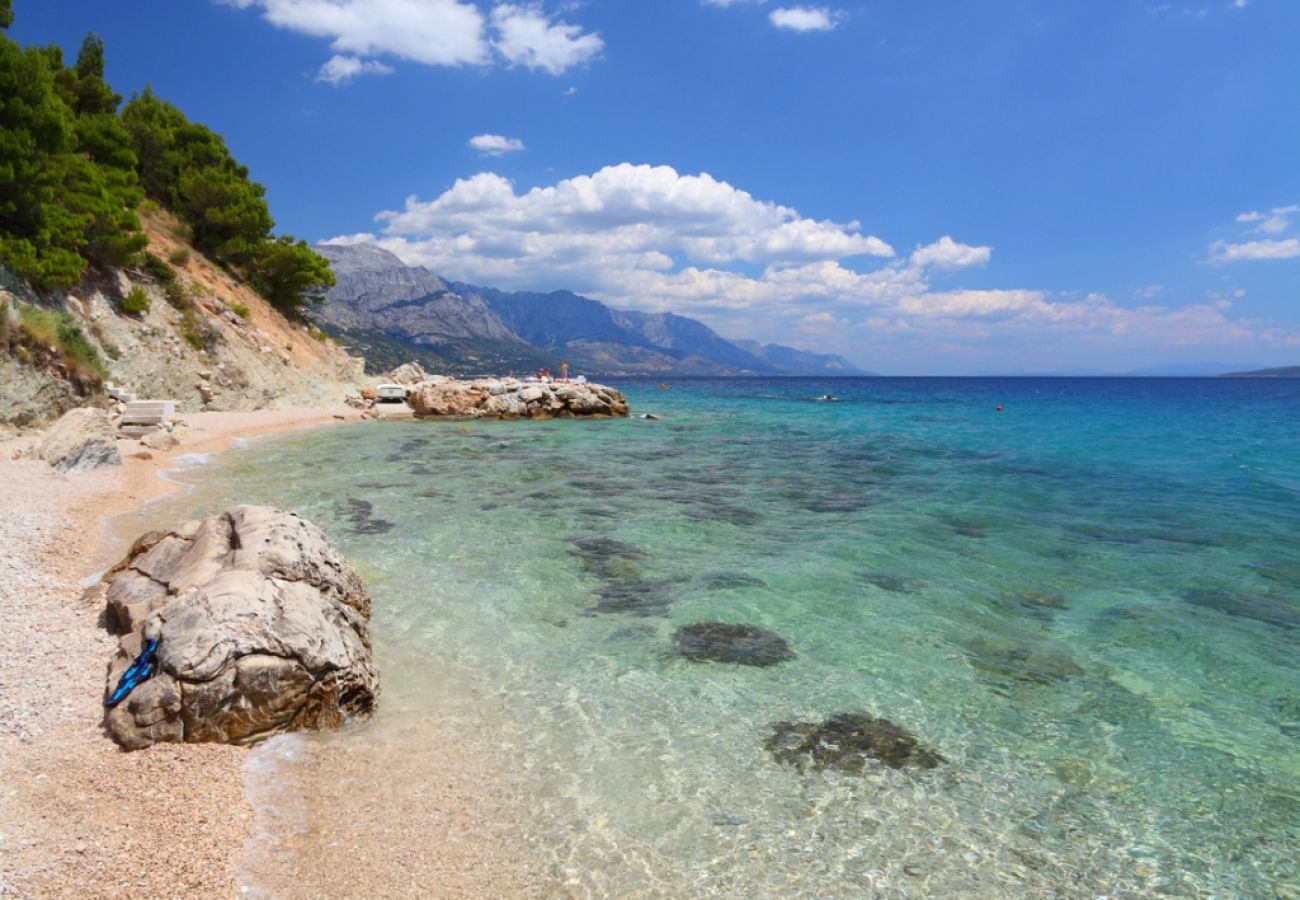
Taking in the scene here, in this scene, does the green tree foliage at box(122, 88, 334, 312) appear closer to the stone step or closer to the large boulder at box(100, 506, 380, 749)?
the stone step

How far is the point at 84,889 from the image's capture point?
11.9ft

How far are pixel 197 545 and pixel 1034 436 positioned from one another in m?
38.1

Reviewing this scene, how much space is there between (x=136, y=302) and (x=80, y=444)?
1773 cm

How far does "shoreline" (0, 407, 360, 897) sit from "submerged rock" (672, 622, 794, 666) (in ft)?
15.0

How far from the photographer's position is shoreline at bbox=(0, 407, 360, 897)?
149 inches

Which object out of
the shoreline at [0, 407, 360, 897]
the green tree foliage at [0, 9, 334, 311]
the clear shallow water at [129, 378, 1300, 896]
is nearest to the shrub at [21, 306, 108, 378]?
the green tree foliage at [0, 9, 334, 311]

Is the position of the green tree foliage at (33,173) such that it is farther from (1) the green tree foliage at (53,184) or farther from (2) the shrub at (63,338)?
(2) the shrub at (63,338)

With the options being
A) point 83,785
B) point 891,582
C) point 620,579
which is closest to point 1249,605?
point 891,582

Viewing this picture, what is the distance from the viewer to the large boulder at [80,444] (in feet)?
49.3

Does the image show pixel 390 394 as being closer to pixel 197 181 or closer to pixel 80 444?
pixel 197 181

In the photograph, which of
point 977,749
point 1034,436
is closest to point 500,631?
point 977,749

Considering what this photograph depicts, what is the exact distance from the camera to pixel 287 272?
44312 millimetres

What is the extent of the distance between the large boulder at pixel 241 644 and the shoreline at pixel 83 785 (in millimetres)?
225

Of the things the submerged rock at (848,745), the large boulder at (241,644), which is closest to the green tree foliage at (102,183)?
the large boulder at (241,644)
